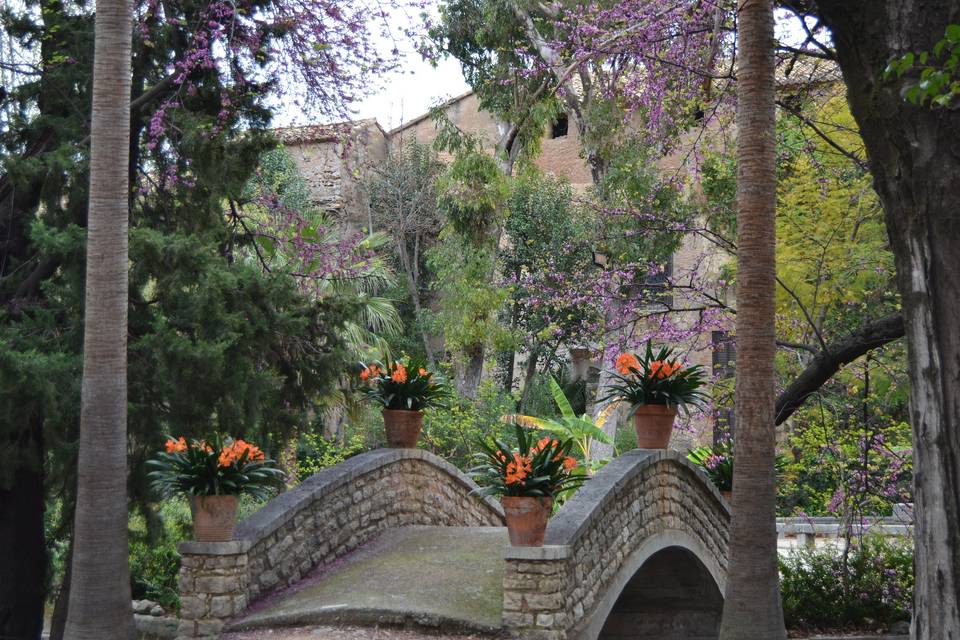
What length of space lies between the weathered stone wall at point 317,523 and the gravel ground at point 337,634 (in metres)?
0.41

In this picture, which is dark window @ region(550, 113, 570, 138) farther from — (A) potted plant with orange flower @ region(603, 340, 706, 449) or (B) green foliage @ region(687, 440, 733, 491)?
(A) potted plant with orange flower @ region(603, 340, 706, 449)

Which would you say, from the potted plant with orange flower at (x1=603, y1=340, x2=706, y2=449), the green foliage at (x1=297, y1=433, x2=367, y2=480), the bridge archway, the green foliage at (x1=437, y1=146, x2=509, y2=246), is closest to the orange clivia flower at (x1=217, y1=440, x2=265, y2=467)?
the potted plant with orange flower at (x1=603, y1=340, x2=706, y2=449)

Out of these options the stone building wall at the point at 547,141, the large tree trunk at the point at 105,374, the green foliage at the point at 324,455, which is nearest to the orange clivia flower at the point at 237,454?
the large tree trunk at the point at 105,374

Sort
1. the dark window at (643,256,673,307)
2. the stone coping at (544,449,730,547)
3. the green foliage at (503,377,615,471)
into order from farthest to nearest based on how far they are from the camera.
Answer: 1. the green foliage at (503,377,615,471)
2. the dark window at (643,256,673,307)
3. the stone coping at (544,449,730,547)

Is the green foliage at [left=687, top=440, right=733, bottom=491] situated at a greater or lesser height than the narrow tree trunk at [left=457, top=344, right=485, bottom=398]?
lesser

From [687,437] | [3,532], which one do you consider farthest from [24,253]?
[687,437]

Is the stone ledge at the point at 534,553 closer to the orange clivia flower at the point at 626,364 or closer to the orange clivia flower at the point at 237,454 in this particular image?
the orange clivia flower at the point at 237,454

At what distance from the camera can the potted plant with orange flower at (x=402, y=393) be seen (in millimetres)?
11859

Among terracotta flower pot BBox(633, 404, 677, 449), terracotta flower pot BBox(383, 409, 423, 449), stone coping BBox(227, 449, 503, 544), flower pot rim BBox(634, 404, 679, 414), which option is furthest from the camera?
terracotta flower pot BBox(383, 409, 423, 449)

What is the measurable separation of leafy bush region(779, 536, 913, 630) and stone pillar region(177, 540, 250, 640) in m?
10.0

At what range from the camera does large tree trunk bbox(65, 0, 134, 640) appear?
26.6 ft

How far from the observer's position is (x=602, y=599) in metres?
10.3

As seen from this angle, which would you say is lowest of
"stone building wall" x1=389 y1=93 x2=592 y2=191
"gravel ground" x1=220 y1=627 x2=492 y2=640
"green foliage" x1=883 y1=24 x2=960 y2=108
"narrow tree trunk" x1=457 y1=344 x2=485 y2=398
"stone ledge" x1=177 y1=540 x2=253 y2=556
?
"gravel ground" x1=220 y1=627 x2=492 y2=640

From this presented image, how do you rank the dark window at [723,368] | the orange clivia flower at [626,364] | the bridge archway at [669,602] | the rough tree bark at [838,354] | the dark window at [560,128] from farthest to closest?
the dark window at [560,128] → the bridge archway at [669,602] → the dark window at [723,368] → the orange clivia flower at [626,364] → the rough tree bark at [838,354]
